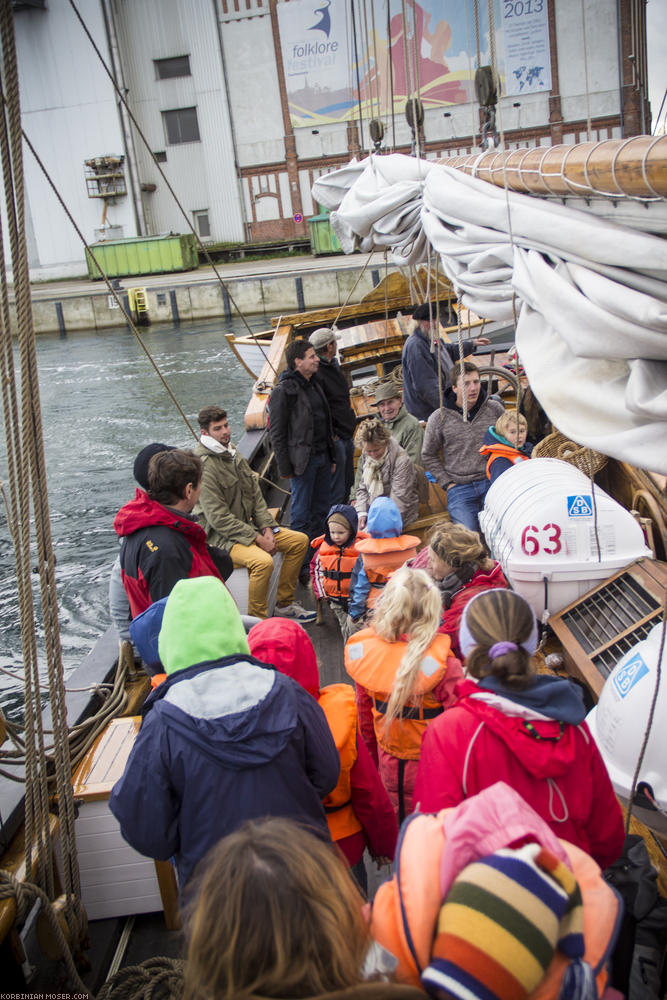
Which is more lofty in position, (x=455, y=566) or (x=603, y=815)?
(x=455, y=566)

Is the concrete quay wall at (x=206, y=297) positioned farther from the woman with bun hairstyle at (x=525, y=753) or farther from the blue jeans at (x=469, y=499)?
the woman with bun hairstyle at (x=525, y=753)

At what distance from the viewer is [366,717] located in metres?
2.50

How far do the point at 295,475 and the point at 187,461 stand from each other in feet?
6.89

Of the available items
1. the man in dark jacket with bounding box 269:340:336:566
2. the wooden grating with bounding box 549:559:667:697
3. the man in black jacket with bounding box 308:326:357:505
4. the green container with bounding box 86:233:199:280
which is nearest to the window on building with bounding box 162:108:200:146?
the green container with bounding box 86:233:199:280

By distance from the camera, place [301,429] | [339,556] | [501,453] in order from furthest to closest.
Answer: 1. [301,429]
2. [501,453]
3. [339,556]

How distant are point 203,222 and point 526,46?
1458 centimetres

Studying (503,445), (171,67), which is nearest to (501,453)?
(503,445)

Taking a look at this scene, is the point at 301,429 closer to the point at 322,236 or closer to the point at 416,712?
the point at 416,712

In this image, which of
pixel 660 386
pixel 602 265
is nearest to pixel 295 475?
pixel 602 265

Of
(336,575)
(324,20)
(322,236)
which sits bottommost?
(336,575)

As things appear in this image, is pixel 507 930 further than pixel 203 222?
No

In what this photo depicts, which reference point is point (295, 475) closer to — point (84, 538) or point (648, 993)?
point (648, 993)

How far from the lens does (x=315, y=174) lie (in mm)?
32500

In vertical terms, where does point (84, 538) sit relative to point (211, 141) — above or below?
below
